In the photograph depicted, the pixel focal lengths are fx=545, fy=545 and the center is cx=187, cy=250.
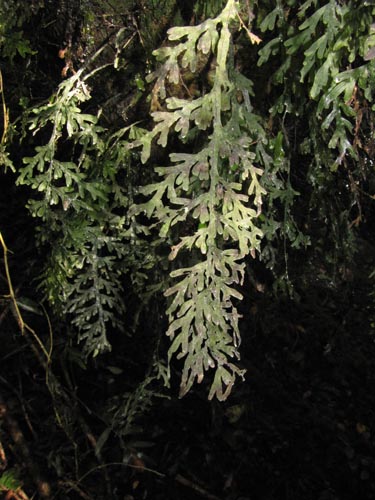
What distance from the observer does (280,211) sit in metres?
2.21

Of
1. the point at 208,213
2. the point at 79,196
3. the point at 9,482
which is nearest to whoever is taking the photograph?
the point at 208,213

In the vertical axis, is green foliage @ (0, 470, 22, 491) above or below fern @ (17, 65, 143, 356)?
below

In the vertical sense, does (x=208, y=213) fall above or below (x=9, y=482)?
above

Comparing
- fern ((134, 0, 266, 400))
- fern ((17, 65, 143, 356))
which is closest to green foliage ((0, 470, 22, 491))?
fern ((17, 65, 143, 356))

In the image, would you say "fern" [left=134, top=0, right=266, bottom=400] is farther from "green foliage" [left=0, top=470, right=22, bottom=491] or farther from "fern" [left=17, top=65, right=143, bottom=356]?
"green foliage" [left=0, top=470, right=22, bottom=491]

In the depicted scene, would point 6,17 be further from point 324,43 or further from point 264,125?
point 324,43

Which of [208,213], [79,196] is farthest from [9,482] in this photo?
[208,213]

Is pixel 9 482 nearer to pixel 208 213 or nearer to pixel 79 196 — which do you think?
pixel 79 196

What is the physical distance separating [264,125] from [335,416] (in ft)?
6.81

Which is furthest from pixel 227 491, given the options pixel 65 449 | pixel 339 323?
pixel 339 323

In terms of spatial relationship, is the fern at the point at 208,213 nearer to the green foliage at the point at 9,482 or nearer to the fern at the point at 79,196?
the fern at the point at 79,196

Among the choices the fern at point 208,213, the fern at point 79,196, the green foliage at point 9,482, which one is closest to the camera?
the fern at point 208,213

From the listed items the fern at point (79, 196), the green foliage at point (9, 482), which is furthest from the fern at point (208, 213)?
the green foliage at point (9, 482)

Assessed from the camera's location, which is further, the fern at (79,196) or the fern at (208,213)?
the fern at (79,196)
